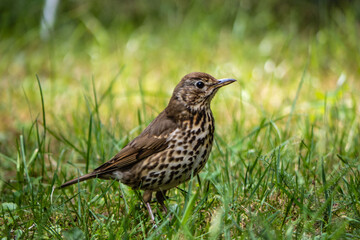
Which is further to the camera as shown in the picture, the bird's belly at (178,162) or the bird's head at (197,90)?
the bird's head at (197,90)

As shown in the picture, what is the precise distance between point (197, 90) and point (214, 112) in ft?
5.13

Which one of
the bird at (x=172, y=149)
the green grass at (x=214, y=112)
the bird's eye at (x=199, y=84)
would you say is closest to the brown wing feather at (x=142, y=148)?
the bird at (x=172, y=149)

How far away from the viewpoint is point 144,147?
322 centimetres

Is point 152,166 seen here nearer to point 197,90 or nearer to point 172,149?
point 172,149

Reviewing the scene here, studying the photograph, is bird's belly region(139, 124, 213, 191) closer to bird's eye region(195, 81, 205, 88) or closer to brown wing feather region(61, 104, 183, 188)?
brown wing feather region(61, 104, 183, 188)

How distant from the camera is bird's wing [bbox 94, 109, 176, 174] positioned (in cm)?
318

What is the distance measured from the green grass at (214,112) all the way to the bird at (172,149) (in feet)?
0.42

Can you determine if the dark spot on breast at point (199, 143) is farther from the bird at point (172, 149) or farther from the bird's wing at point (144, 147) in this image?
the bird's wing at point (144, 147)

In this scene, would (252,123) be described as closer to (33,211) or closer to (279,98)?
(279,98)

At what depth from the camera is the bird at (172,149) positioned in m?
3.06

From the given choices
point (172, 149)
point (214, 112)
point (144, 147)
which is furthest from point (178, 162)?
point (214, 112)

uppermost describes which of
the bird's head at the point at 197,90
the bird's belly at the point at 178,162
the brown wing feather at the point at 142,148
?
the bird's head at the point at 197,90

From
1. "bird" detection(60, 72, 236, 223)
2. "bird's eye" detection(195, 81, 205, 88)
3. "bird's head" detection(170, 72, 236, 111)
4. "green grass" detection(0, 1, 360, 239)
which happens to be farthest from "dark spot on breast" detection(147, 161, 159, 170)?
"bird's eye" detection(195, 81, 205, 88)

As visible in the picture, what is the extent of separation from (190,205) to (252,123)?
2219 mm
